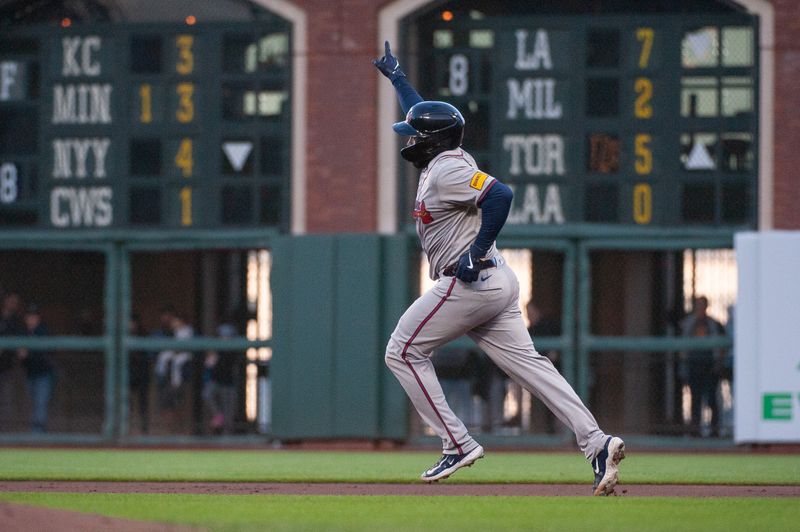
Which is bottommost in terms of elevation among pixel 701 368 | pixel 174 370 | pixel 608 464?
pixel 174 370

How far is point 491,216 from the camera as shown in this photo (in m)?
8.64

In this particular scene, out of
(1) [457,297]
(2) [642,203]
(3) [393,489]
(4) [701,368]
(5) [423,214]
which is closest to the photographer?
(1) [457,297]

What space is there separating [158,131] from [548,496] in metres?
8.99

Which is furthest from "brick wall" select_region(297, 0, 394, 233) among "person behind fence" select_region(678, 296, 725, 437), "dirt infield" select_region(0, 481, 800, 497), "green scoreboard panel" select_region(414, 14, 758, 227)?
"dirt infield" select_region(0, 481, 800, 497)

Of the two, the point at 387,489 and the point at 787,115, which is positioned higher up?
the point at 787,115

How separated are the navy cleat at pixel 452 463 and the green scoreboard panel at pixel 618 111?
7499 millimetres

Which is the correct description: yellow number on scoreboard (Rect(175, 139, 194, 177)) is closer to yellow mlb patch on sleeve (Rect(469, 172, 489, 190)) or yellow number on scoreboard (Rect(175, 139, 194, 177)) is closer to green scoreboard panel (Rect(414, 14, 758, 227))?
green scoreboard panel (Rect(414, 14, 758, 227))

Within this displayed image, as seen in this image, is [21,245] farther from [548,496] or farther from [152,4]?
[548,496]

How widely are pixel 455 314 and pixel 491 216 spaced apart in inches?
24.3

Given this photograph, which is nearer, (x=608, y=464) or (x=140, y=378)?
(x=608, y=464)

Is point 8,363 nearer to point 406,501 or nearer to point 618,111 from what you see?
point 618,111

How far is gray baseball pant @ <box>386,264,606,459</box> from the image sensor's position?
8.81 metres

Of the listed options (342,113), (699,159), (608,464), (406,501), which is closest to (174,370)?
(342,113)

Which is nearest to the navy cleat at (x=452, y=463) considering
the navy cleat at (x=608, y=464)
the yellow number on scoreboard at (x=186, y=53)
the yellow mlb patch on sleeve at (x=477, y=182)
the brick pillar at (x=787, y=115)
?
the navy cleat at (x=608, y=464)
